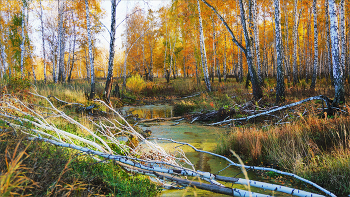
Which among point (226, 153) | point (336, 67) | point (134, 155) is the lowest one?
point (226, 153)

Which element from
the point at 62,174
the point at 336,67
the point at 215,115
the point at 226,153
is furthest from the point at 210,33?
the point at 62,174

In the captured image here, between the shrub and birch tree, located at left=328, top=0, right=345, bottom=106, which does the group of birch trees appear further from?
the shrub

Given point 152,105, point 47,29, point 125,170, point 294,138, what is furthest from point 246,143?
point 47,29

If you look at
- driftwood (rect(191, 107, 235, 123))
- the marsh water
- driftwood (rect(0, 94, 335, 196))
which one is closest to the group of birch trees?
driftwood (rect(191, 107, 235, 123))

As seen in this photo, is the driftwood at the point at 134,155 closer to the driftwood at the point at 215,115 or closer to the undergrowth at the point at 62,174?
the undergrowth at the point at 62,174

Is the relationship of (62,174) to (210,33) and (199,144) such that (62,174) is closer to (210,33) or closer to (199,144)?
(199,144)

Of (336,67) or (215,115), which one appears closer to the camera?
(336,67)

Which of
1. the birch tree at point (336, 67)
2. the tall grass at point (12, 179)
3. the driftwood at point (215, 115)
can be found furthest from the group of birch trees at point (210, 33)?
the tall grass at point (12, 179)

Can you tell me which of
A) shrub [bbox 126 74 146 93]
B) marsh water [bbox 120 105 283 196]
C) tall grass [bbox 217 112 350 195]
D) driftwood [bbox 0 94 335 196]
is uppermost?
shrub [bbox 126 74 146 93]

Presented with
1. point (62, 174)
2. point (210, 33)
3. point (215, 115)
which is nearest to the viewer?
point (62, 174)

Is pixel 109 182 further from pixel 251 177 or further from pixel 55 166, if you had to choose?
pixel 251 177

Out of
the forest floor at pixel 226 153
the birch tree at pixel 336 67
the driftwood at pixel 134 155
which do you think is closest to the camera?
the forest floor at pixel 226 153

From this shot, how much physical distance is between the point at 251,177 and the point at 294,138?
4.19 ft

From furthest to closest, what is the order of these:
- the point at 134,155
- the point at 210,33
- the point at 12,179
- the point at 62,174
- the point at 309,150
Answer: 1. the point at 210,33
2. the point at 134,155
3. the point at 309,150
4. the point at 62,174
5. the point at 12,179
